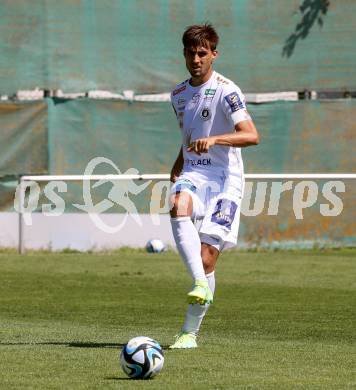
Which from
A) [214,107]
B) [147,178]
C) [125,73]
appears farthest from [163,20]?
[214,107]

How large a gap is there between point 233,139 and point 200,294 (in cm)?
108

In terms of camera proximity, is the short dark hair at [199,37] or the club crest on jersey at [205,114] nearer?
the short dark hair at [199,37]

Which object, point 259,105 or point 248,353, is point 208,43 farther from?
point 259,105

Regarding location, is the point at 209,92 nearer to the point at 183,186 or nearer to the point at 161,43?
the point at 183,186

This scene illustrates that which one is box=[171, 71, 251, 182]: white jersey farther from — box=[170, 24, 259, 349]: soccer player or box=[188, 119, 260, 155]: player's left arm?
box=[188, 119, 260, 155]: player's left arm

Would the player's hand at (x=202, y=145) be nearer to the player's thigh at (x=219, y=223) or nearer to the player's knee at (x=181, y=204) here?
the player's knee at (x=181, y=204)

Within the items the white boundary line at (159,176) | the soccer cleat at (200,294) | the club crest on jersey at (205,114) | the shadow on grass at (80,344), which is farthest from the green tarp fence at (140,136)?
the soccer cleat at (200,294)

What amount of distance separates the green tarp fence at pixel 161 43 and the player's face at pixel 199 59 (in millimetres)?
9895

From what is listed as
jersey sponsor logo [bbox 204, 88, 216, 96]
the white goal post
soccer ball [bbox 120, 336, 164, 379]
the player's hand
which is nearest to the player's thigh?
the player's hand

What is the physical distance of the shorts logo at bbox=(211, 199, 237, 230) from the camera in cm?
862

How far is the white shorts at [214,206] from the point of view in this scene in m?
8.59

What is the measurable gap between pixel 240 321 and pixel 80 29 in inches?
349

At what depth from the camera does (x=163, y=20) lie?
731 inches

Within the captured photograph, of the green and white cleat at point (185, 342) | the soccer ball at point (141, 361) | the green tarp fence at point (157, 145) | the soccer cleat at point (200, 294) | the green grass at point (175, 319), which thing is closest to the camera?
the soccer ball at point (141, 361)
